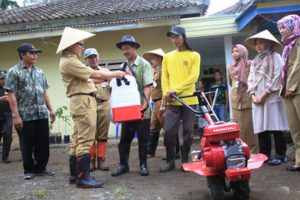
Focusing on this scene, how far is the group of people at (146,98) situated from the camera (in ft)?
16.6

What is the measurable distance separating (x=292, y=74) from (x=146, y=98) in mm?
2027

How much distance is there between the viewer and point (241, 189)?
404 centimetres

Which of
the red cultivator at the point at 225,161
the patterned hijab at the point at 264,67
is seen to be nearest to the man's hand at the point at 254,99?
the patterned hijab at the point at 264,67

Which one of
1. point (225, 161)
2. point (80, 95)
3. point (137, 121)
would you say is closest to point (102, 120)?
point (137, 121)

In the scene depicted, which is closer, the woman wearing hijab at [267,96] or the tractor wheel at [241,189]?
the tractor wheel at [241,189]

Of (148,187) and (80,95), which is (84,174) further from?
(80,95)

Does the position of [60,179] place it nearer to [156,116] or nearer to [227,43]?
[156,116]

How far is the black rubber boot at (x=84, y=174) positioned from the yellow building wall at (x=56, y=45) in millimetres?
6390

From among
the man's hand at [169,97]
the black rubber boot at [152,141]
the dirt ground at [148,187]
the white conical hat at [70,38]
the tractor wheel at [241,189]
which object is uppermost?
the white conical hat at [70,38]

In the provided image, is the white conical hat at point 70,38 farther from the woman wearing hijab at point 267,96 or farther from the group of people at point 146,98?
the woman wearing hijab at point 267,96

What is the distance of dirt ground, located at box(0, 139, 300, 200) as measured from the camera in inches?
179

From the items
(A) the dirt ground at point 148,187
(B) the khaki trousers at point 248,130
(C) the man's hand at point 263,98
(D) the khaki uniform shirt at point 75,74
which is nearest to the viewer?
(A) the dirt ground at point 148,187

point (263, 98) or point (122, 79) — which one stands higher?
point (122, 79)

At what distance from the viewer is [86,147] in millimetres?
4957
